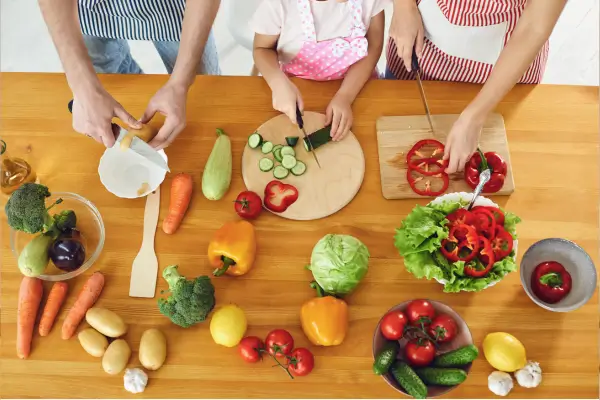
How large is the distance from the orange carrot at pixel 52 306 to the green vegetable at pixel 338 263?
2.27 ft

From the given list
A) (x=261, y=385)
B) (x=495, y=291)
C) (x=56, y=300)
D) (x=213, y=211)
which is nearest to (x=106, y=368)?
(x=56, y=300)

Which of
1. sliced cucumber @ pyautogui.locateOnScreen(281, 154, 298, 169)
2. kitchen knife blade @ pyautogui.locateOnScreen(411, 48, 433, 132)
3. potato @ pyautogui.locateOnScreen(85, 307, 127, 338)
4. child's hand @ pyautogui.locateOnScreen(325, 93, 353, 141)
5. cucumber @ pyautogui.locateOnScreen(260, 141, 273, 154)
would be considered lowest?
potato @ pyautogui.locateOnScreen(85, 307, 127, 338)

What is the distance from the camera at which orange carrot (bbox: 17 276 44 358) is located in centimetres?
132

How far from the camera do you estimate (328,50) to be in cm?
167

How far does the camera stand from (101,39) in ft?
6.15

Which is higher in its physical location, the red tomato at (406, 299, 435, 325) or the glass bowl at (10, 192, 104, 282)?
the red tomato at (406, 299, 435, 325)

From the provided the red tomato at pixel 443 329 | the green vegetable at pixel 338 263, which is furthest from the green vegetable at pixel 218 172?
the red tomato at pixel 443 329

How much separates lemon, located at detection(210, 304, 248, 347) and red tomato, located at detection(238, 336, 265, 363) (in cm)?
2

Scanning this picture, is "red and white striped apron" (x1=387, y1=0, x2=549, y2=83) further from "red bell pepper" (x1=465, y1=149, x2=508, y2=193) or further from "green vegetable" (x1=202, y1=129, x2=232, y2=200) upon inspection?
"green vegetable" (x1=202, y1=129, x2=232, y2=200)

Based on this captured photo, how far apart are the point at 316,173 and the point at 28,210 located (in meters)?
0.80

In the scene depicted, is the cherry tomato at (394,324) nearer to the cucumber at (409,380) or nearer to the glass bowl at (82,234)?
the cucumber at (409,380)

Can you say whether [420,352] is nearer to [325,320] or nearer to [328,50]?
[325,320]

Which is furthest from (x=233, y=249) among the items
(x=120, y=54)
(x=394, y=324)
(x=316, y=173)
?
(x=120, y=54)

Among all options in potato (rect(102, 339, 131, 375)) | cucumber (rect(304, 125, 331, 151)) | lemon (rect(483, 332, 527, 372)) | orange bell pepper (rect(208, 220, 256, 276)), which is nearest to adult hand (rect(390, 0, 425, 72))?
cucumber (rect(304, 125, 331, 151))
